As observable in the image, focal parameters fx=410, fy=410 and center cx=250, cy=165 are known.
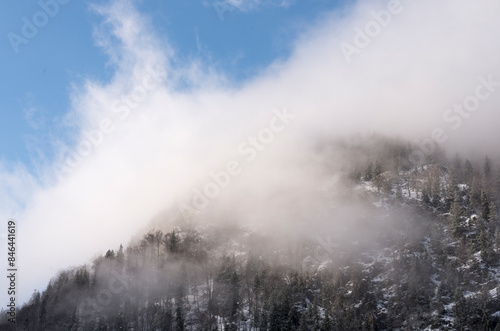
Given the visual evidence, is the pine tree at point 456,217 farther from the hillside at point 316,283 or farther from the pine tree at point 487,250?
the pine tree at point 487,250

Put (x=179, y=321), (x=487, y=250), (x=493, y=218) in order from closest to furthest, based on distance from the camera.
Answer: (x=179, y=321), (x=487, y=250), (x=493, y=218)

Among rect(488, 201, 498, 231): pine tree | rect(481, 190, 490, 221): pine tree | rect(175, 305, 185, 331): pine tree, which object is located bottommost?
rect(175, 305, 185, 331): pine tree

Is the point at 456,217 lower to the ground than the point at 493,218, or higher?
higher

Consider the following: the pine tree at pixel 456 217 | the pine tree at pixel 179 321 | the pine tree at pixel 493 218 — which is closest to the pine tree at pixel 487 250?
the pine tree at pixel 493 218

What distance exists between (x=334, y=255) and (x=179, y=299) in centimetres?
7101

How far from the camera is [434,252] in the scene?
170375 millimetres

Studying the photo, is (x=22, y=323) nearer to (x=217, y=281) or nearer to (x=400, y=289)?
(x=217, y=281)

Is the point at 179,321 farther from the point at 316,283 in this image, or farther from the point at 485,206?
the point at 485,206

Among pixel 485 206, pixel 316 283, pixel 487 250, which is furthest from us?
pixel 485 206

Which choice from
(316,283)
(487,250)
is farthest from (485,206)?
(316,283)

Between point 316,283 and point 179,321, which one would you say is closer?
point 179,321

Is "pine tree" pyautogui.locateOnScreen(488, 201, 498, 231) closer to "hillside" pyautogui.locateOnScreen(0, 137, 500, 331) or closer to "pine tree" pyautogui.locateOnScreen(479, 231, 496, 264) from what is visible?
"hillside" pyautogui.locateOnScreen(0, 137, 500, 331)

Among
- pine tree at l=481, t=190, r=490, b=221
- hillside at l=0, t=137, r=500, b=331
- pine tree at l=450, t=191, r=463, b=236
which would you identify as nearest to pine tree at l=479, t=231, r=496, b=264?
hillside at l=0, t=137, r=500, b=331

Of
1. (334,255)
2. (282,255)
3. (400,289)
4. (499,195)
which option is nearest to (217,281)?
(282,255)
